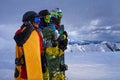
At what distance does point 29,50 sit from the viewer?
4.68 metres

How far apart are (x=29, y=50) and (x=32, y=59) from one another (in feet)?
0.34

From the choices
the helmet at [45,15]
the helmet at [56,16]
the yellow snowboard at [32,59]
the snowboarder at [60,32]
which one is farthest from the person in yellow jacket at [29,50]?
the helmet at [56,16]

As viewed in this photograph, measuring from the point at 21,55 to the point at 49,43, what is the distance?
266 cm

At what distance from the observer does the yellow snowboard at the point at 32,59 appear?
4680mm

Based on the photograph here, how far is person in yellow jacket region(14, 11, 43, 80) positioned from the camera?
469cm

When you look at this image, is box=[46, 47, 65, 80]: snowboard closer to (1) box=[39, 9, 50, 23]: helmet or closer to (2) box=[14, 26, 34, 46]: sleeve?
(1) box=[39, 9, 50, 23]: helmet

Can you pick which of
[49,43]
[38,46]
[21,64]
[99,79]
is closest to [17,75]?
[21,64]

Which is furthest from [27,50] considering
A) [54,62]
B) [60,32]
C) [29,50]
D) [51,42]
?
[60,32]

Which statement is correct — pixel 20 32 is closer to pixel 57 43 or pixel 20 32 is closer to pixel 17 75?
pixel 17 75

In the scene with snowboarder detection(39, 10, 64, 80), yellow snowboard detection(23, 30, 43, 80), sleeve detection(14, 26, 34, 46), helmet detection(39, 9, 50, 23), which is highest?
helmet detection(39, 9, 50, 23)

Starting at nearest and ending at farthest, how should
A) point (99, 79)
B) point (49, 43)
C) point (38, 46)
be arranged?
point (38, 46)
point (49, 43)
point (99, 79)

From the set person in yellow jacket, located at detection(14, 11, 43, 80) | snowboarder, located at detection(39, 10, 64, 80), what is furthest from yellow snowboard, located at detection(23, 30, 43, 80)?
snowboarder, located at detection(39, 10, 64, 80)

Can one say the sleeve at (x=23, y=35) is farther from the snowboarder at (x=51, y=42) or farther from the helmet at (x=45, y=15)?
the helmet at (x=45, y=15)

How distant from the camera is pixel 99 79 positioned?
12.7 meters
